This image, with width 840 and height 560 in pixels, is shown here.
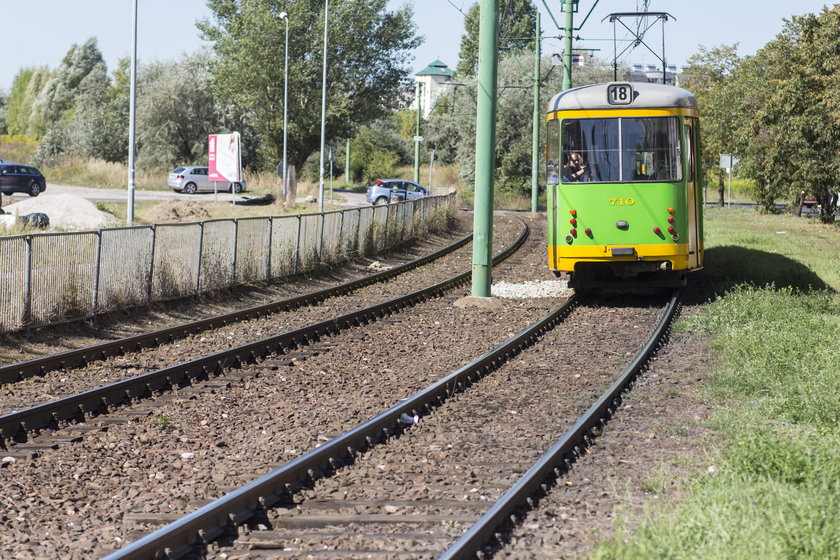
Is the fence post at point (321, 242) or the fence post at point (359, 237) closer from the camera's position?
the fence post at point (321, 242)

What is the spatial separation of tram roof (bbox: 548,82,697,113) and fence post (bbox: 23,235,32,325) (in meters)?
8.31

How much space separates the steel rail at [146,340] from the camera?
11120mm

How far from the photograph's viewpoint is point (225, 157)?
33.4 meters

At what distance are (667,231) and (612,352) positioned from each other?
442 centimetres

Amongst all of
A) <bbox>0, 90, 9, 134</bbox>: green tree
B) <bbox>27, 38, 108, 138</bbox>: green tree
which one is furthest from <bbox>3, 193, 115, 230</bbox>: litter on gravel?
<bbox>0, 90, 9, 134</bbox>: green tree

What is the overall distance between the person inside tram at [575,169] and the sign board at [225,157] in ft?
58.7

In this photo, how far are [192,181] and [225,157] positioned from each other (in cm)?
2652

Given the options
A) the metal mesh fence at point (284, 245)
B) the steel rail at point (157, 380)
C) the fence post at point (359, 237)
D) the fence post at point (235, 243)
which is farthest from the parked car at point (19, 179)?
the steel rail at point (157, 380)

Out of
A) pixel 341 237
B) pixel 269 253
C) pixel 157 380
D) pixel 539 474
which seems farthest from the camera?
pixel 341 237

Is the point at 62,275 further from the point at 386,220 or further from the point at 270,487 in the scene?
the point at 386,220

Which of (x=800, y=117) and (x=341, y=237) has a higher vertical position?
(x=800, y=117)

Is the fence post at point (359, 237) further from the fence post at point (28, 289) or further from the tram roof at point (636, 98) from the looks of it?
the fence post at point (28, 289)

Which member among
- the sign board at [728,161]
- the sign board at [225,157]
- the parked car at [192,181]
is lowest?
the sign board at [225,157]

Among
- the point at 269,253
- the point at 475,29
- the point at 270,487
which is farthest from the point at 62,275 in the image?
the point at 475,29
